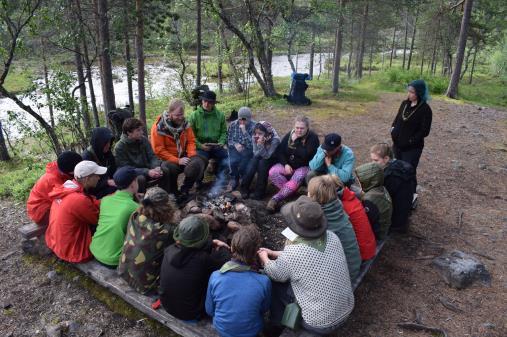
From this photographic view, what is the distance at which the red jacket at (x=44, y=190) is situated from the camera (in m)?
4.00

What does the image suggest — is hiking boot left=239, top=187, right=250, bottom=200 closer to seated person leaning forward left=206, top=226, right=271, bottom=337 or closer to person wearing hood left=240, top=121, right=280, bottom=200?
person wearing hood left=240, top=121, right=280, bottom=200

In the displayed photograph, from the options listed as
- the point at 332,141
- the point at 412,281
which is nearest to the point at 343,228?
the point at 412,281

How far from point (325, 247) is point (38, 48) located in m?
18.3

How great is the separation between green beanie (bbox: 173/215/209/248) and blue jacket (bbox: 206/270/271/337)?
270 millimetres

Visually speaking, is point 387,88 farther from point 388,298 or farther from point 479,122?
point 388,298

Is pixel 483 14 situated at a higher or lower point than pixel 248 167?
higher

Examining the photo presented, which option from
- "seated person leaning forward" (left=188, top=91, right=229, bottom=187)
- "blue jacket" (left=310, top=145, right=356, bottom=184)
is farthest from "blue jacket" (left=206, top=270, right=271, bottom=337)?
"seated person leaning forward" (left=188, top=91, right=229, bottom=187)

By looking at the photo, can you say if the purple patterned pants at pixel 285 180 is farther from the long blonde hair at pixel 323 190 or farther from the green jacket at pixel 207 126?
the long blonde hair at pixel 323 190

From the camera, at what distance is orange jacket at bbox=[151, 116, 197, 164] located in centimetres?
531

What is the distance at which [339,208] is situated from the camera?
3.21 meters

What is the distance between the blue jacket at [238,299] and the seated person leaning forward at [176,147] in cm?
277

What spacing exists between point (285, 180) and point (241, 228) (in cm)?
256

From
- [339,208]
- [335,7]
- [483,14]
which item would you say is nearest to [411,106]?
[339,208]

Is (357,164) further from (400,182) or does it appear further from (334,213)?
(334,213)
